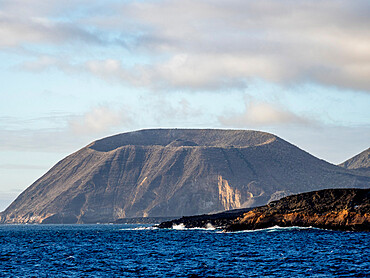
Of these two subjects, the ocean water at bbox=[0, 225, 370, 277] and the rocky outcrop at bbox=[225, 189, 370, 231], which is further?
the rocky outcrop at bbox=[225, 189, 370, 231]

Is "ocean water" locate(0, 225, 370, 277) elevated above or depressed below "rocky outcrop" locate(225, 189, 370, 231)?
below

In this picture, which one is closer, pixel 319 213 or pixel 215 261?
pixel 215 261

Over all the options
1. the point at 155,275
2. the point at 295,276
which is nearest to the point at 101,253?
the point at 155,275

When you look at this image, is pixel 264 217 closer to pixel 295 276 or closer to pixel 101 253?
pixel 101 253

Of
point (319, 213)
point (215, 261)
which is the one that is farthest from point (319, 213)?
point (215, 261)

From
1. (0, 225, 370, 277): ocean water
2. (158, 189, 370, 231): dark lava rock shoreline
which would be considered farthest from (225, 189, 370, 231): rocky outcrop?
(0, 225, 370, 277): ocean water

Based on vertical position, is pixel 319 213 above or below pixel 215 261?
above

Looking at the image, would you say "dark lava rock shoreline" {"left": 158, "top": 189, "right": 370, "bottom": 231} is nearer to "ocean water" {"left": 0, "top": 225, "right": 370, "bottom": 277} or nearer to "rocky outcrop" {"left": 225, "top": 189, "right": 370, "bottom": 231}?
"rocky outcrop" {"left": 225, "top": 189, "right": 370, "bottom": 231}

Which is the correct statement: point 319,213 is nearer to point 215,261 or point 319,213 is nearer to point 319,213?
point 319,213

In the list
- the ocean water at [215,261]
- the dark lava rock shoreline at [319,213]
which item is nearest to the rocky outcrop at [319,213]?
the dark lava rock shoreline at [319,213]
